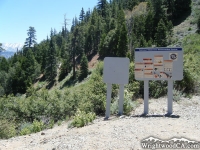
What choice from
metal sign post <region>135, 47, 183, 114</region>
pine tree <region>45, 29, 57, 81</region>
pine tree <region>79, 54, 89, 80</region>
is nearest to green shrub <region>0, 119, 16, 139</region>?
metal sign post <region>135, 47, 183, 114</region>

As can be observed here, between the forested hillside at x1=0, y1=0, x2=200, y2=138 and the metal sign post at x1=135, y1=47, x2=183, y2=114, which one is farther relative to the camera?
the forested hillside at x1=0, y1=0, x2=200, y2=138

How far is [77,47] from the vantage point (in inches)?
2211

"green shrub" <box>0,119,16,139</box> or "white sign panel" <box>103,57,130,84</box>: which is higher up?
"white sign panel" <box>103,57,130,84</box>

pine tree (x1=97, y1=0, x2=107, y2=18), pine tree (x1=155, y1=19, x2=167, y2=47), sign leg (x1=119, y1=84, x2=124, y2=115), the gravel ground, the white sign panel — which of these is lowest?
the gravel ground

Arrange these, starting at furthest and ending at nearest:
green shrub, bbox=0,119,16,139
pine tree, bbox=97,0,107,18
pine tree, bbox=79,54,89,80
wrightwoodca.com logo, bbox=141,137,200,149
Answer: pine tree, bbox=97,0,107,18 < pine tree, bbox=79,54,89,80 < green shrub, bbox=0,119,16,139 < wrightwoodca.com logo, bbox=141,137,200,149

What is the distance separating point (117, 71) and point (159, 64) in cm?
149

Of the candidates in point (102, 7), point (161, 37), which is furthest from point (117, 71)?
point (102, 7)

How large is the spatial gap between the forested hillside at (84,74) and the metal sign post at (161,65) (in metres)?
1.76

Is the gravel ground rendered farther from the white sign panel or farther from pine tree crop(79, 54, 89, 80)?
pine tree crop(79, 54, 89, 80)

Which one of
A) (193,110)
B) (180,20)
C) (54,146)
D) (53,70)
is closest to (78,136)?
(54,146)

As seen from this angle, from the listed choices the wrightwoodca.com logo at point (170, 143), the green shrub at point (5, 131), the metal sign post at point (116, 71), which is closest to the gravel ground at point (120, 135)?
the wrightwoodca.com logo at point (170, 143)

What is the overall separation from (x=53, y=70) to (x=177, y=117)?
178 feet

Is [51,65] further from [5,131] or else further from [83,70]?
[5,131]

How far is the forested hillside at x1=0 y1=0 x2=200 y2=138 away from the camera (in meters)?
11.0
